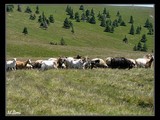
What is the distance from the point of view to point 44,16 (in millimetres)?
193250

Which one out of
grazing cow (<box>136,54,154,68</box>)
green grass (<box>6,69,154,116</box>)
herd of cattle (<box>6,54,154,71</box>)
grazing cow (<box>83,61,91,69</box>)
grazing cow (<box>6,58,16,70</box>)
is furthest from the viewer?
grazing cow (<box>136,54,154,68</box>)

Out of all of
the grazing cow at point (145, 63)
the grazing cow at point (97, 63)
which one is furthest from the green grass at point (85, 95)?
the grazing cow at point (145, 63)

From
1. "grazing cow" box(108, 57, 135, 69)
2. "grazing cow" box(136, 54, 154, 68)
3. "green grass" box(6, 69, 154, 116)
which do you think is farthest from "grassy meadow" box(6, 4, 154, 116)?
"grazing cow" box(136, 54, 154, 68)

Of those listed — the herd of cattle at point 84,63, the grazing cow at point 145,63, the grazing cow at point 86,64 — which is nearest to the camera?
the herd of cattle at point 84,63

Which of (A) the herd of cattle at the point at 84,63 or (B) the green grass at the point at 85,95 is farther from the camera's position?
(A) the herd of cattle at the point at 84,63

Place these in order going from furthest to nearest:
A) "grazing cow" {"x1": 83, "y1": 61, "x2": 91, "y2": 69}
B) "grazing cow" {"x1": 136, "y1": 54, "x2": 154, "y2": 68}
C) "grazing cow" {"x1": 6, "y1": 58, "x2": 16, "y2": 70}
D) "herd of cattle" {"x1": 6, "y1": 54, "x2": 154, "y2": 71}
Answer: "grazing cow" {"x1": 136, "y1": 54, "x2": 154, "y2": 68} → "grazing cow" {"x1": 83, "y1": 61, "x2": 91, "y2": 69} → "herd of cattle" {"x1": 6, "y1": 54, "x2": 154, "y2": 71} → "grazing cow" {"x1": 6, "y1": 58, "x2": 16, "y2": 70}

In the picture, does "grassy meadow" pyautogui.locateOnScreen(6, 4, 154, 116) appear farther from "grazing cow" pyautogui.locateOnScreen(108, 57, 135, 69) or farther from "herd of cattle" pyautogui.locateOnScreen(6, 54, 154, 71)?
"herd of cattle" pyautogui.locateOnScreen(6, 54, 154, 71)

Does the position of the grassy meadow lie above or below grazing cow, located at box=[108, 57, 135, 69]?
below

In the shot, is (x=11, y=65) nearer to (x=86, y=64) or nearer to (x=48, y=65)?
(x=48, y=65)

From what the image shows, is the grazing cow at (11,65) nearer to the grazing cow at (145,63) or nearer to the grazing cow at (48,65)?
the grazing cow at (48,65)

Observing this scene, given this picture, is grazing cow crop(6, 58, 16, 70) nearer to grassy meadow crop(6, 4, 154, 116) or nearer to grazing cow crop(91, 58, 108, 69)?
grassy meadow crop(6, 4, 154, 116)

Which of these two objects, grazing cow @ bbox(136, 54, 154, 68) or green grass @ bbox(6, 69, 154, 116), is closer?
green grass @ bbox(6, 69, 154, 116)

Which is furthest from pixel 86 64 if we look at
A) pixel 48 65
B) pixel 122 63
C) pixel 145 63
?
pixel 145 63
